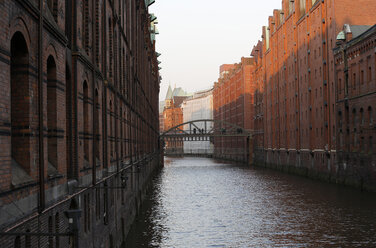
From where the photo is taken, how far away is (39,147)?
30.0 ft

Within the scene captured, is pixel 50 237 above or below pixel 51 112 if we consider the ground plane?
below

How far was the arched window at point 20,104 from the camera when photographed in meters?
8.74

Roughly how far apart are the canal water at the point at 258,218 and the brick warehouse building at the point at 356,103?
211 centimetres

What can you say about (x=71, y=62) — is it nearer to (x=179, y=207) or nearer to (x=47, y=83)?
(x=47, y=83)

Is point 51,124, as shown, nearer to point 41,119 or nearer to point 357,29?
point 41,119

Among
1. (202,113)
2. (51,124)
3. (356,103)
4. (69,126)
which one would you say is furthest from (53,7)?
(202,113)

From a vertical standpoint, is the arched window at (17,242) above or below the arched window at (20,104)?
below

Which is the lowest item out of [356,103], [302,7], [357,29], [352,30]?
[356,103]

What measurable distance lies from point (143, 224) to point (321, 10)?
37.3m

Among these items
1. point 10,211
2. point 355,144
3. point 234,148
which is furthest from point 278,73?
point 10,211

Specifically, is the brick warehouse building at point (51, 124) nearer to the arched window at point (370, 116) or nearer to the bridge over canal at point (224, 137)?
the arched window at point (370, 116)

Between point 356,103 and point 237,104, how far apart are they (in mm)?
77588

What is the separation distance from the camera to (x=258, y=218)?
29.4 metres

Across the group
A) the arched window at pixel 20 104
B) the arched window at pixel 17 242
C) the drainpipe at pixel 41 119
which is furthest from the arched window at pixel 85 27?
the arched window at pixel 17 242
